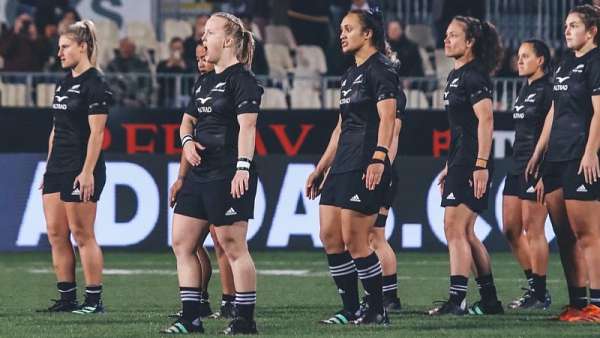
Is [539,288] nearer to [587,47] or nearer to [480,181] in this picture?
[480,181]

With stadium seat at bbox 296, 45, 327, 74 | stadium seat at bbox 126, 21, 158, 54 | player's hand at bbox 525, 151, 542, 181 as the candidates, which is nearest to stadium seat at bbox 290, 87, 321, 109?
stadium seat at bbox 296, 45, 327, 74

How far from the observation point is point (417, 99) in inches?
771

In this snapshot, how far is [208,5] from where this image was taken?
928 inches

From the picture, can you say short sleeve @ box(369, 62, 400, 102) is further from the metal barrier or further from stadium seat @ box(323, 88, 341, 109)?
stadium seat @ box(323, 88, 341, 109)

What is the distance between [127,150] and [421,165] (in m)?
3.42

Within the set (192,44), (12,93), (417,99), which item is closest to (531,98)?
(417,99)

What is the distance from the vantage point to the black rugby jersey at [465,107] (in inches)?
439

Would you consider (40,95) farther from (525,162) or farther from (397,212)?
(525,162)

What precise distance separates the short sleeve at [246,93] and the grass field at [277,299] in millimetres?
1418

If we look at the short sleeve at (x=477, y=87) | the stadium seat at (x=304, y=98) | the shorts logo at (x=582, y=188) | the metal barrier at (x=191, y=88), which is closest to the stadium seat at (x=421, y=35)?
the metal barrier at (x=191, y=88)

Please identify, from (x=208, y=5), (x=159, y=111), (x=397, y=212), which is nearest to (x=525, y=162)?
(x=397, y=212)

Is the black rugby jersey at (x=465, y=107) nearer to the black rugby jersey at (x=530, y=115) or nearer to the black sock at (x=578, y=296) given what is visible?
the black rugby jersey at (x=530, y=115)

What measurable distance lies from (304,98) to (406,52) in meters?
1.65

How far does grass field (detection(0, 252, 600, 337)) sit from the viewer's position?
10.0 meters
